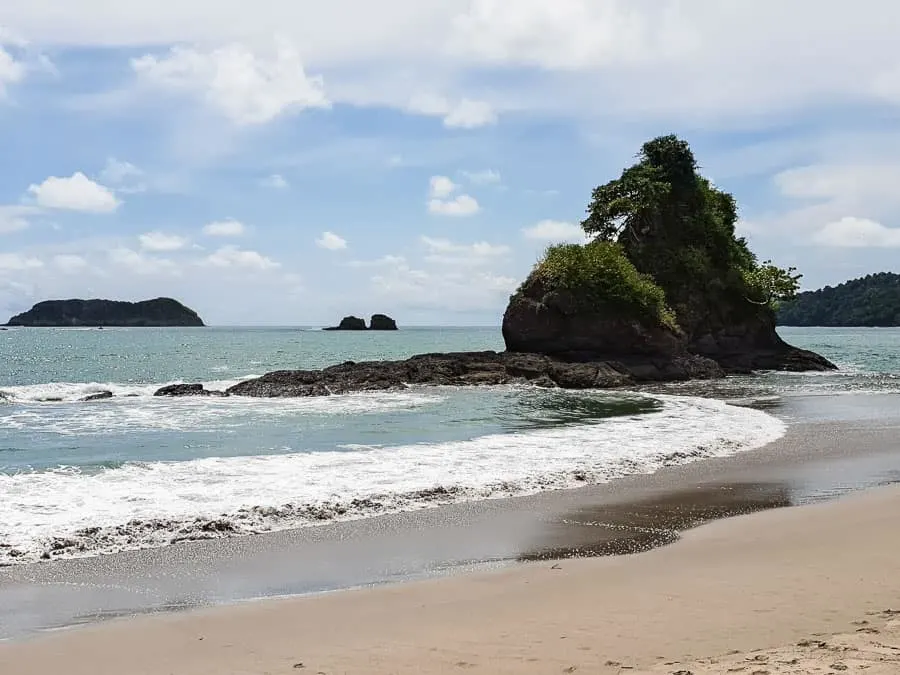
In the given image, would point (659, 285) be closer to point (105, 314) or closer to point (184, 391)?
point (184, 391)

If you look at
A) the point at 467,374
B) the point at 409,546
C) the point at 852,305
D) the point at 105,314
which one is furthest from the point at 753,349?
the point at 105,314

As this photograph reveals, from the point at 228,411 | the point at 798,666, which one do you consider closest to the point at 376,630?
the point at 798,666

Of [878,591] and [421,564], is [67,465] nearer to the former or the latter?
[421,564]

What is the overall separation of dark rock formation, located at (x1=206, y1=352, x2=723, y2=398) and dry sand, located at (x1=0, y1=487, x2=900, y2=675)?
21.9 meters

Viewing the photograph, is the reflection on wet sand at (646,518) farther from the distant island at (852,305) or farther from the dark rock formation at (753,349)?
the distant island at (852,305)

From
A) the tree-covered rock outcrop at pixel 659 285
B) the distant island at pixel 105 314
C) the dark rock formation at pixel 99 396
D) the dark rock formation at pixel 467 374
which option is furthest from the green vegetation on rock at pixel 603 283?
the distant island at pixel 105 314

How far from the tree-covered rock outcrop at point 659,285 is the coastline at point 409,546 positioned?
22473 mm

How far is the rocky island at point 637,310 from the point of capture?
3216 cm

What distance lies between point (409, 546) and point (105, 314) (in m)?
189

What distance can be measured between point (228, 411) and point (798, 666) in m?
19.7

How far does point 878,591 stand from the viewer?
6.43 meters

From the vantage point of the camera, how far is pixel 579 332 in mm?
35594

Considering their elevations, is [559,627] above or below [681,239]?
below

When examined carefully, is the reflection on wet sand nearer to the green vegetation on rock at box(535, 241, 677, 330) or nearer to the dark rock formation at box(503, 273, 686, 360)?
the dark rock formation at box(503, 273, 686, 360)
